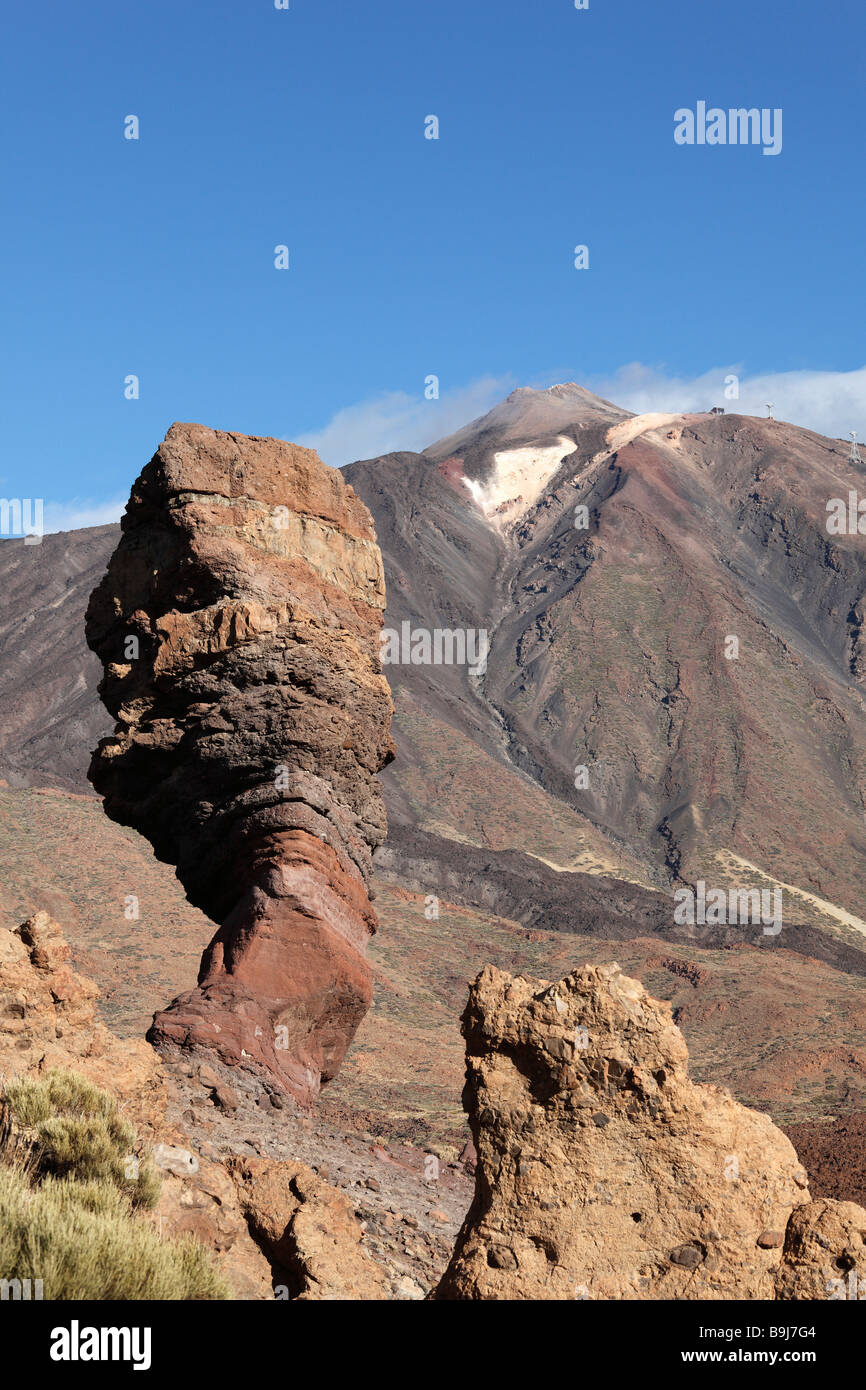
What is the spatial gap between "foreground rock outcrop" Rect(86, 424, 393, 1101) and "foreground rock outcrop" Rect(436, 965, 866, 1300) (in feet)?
19.8

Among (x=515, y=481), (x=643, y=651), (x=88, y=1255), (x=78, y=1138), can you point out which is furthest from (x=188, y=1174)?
(x=515, y=481)

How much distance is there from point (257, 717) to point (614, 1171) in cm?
770

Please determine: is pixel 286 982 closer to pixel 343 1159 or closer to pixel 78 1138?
pixel 343 1159

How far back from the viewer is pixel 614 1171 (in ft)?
17.6

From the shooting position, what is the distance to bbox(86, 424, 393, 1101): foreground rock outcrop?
11742 mm

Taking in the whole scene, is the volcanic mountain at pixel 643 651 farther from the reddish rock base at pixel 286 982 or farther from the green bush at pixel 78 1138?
A: the green bush at pixel 78 1138

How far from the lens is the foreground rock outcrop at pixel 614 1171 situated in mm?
5156

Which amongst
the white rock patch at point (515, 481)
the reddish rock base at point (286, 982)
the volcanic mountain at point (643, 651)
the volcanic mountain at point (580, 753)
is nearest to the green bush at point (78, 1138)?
the reddish rock base at point (286, 982)

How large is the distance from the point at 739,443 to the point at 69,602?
5288 centimetres

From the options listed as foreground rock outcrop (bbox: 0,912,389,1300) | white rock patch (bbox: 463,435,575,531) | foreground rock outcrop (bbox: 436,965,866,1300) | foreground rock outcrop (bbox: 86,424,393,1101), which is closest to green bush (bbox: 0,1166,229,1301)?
foreground rock outcrop (bbox: 0,912,389,1300)

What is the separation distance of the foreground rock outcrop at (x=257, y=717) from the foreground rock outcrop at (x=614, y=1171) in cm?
602

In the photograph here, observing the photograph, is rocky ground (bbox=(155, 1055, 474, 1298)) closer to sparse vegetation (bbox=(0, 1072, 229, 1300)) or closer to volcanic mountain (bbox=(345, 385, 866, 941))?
sparse vegetation (bbox=(0, 1072, 229, 1300))
